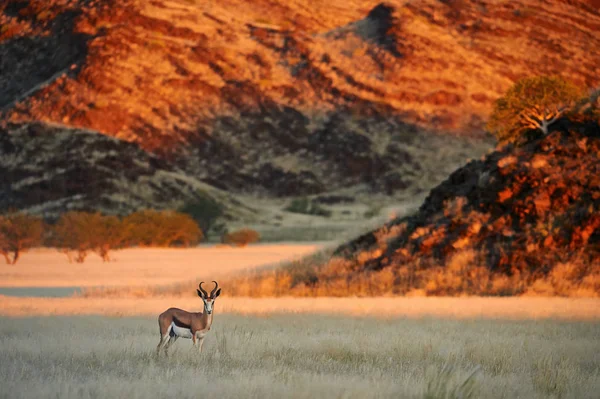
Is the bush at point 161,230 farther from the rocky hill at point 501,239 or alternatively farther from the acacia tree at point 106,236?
the rocky hill at point 501,239

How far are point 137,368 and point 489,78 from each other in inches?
3871

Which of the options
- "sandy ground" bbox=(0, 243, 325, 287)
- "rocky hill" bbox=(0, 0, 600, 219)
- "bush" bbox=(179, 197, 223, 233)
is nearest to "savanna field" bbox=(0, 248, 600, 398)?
"sandy ground" bbox=(0, 243, 325, 287)

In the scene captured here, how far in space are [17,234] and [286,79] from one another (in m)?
65.5

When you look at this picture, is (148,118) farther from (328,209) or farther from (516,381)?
(516,381)

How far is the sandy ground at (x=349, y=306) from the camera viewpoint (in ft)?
48.6

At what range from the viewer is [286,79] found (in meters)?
99.4

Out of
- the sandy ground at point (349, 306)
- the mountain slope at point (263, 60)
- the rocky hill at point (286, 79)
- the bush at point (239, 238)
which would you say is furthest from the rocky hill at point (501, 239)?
the mountain slope at point (263, 60)

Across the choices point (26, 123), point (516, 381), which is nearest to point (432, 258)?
point (516, 381)

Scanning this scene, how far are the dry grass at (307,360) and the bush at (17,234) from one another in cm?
2361

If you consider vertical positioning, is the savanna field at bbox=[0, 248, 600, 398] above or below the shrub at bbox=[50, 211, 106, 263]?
below

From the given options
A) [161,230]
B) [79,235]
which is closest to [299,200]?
[161,230]

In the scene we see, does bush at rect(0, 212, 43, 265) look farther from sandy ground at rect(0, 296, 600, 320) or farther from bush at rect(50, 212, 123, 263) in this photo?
sandy ground at rect(0, 296, 600, 320)

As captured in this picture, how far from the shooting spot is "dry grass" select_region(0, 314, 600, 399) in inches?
283

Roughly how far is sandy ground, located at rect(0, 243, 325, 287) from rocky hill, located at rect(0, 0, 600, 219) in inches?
1701
